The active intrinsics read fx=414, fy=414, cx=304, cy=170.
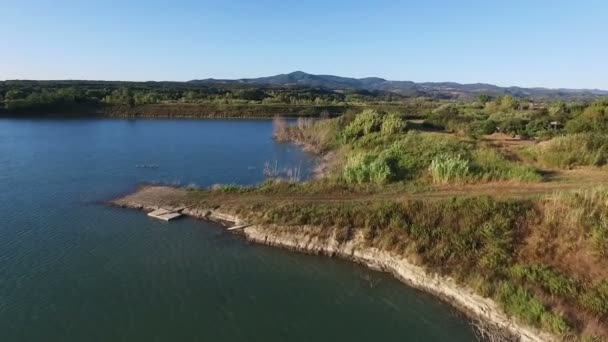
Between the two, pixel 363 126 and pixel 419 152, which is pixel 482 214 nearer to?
pixel 419 152

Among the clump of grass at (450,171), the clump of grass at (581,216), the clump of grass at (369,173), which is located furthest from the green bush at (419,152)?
the clump of grass at (581,216)

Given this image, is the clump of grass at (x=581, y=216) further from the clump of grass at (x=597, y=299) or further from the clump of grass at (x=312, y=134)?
the clump of grass at (x=312, y=134)

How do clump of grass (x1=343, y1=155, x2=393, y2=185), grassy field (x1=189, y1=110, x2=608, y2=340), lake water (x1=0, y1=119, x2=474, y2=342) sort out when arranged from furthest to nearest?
1. clump of grass (x1=343, y1=155, x2=393, y2=185)
2. grassy field (x1=189, y1=110, x2=608, y2=340)
3. lake water (x1=0, y1=119, x2=474, y2=342)

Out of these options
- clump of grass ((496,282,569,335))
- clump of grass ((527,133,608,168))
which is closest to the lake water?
clump of grass ((496,282,569,335))

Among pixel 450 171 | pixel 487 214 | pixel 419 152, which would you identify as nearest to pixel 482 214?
pixel 487 214

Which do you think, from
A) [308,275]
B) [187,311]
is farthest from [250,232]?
[187,311]

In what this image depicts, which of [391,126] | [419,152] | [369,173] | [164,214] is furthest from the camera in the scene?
[391,126]

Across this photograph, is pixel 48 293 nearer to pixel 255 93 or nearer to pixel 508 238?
pixel 508 238

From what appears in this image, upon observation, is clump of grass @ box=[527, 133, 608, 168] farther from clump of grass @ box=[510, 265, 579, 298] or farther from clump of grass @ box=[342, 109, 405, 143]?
clump of grass @ box=[510, 265, 579, 298]
